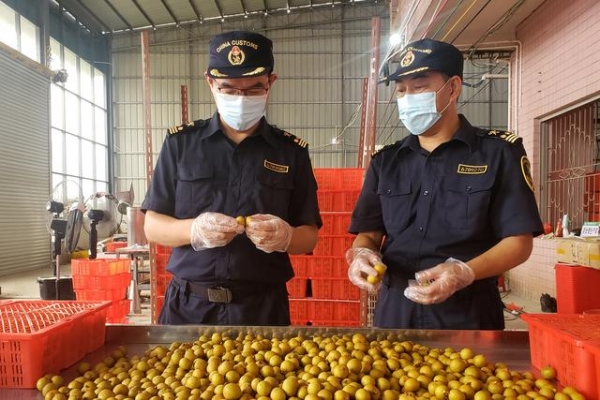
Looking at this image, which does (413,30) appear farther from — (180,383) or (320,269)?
(180,383)

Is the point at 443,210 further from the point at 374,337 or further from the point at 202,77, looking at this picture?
the point at 202,77

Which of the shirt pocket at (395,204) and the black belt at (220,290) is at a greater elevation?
the shirt pocket at (395,204)

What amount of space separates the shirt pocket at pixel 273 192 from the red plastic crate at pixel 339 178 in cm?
219

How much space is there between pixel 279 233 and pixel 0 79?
10.2 metres

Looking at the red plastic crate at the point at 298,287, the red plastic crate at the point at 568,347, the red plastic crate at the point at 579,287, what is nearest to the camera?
the red plastic crate at the point at 568,347

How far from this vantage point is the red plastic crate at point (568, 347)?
127 cm

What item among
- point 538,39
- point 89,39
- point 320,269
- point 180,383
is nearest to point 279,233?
point 180,383

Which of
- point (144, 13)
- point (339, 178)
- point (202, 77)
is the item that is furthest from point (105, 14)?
point (339, 178)

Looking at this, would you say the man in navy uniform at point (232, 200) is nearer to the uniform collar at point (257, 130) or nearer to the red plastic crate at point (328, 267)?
the uniform collar at point (257, 130)

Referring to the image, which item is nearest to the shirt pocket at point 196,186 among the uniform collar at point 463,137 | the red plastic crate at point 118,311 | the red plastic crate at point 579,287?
the uniform collar at point 463,137

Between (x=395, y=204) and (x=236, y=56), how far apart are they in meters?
0.85

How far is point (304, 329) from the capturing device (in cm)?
177

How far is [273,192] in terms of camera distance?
191 cm

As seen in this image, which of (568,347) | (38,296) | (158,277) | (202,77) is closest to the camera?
(568,347)
